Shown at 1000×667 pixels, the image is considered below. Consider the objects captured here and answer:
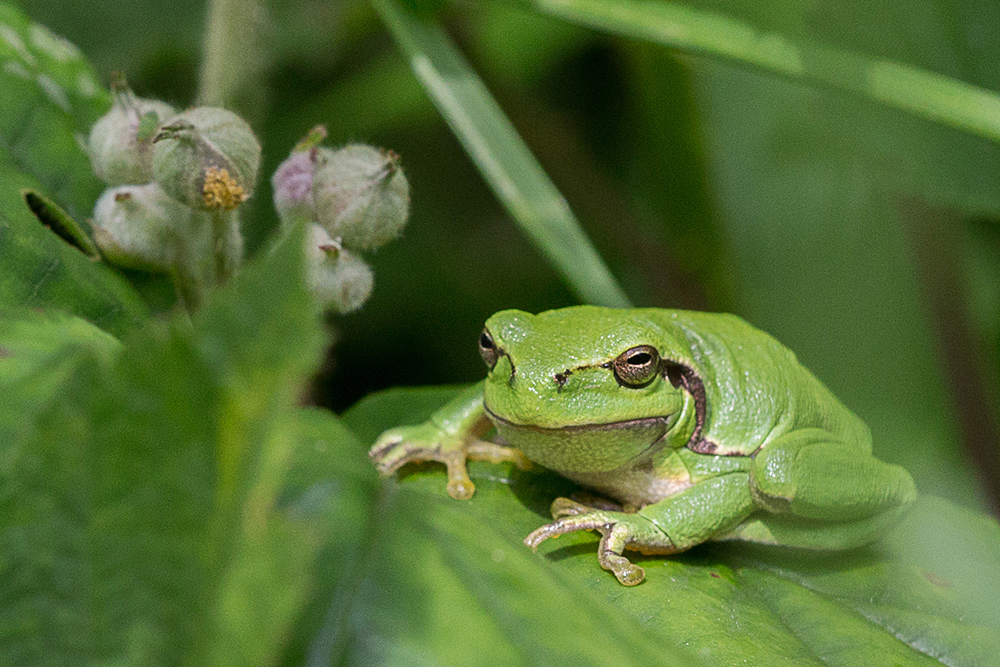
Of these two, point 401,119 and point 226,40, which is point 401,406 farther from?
point 401,119

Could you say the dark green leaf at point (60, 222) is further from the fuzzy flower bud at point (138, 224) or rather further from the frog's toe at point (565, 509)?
the frog's toe at point (565, 509)

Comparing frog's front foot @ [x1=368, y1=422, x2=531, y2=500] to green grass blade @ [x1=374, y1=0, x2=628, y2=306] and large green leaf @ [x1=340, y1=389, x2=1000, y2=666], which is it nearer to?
large green leaf @ [x1=340, y1=389, x2=1000, y2=666]

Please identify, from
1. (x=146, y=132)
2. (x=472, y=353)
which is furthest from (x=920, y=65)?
(x=146, y=132)

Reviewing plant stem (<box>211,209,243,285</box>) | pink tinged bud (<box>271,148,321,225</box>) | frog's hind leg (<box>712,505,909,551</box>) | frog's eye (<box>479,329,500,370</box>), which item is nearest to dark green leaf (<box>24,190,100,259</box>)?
plant stem (<box>211,209,243,285</box>)

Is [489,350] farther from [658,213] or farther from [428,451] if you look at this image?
[658,213]

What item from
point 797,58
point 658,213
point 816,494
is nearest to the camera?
point 816,494

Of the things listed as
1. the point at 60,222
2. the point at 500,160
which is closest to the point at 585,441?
the point at 500,160
